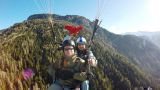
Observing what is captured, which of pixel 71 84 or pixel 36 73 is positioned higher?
pixel 71 84

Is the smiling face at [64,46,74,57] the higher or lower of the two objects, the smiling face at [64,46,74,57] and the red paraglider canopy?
the lower

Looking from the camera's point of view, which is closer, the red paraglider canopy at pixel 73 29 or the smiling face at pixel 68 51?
the smiling face at pixel 68 51

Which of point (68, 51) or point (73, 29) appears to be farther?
point (73, 29)

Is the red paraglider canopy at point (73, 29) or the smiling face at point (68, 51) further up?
the red paraglider canopy at point (73, 29)

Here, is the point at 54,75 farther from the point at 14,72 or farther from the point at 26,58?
the point at 26,58

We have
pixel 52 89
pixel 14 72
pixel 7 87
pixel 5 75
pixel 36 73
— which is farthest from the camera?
pixel 36 73

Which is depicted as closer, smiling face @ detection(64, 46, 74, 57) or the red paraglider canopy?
smiling face @ detection(64, 46, 74, 57)

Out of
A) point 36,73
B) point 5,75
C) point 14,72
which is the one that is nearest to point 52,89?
point 5,75

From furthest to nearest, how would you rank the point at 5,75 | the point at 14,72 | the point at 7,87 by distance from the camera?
1. the point at 14,72
2. the point at 5,75
3. the point at 7,87

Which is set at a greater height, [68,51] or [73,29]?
[73,29]

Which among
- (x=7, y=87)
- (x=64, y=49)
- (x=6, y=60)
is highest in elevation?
(x=64, y=49)

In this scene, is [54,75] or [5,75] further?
[5,75]
